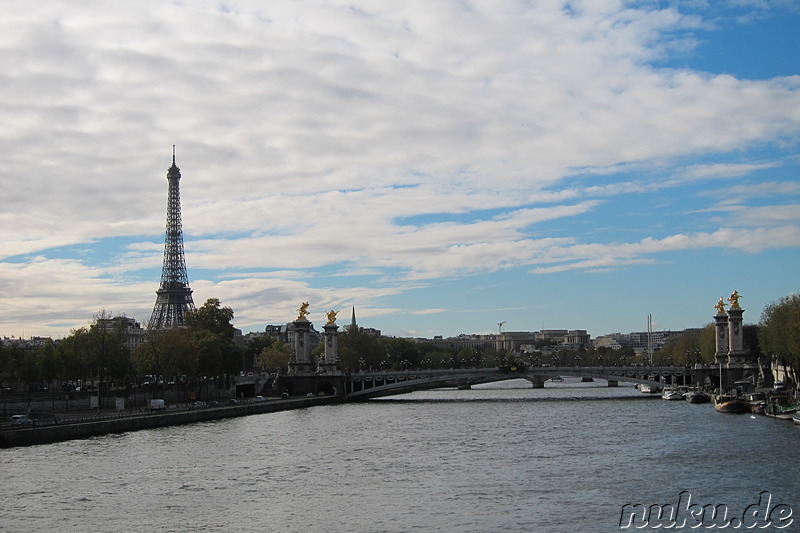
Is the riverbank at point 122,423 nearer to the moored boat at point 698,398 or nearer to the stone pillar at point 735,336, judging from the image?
the moored boat at point 698,398

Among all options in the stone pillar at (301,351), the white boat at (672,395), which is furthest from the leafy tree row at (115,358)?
the white boat at (672,395)

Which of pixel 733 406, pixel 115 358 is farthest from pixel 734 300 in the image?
pixel 115 358

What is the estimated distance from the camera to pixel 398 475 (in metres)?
47.0

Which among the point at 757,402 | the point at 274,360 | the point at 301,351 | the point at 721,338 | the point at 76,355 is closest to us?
the point at 757,402

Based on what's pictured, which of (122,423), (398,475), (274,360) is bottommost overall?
(398,475)

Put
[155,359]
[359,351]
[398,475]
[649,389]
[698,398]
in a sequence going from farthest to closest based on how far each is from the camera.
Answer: [359,351] < [649,389] < [698,398] < [155,359] < [398,475]

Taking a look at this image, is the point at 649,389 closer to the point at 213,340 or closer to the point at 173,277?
the point at 213,340

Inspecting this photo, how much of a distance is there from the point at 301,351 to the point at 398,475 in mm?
82327

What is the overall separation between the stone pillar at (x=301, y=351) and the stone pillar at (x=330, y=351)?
6.09 feet

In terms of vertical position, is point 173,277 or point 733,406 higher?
point 173,277

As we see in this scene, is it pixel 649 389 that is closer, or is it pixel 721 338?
pixel 721 338

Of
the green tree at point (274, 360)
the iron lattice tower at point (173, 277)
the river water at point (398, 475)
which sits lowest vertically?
the river water at point (398, 475)

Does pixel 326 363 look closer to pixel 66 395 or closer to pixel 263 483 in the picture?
pixel 66 395

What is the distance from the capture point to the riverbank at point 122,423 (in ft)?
193
